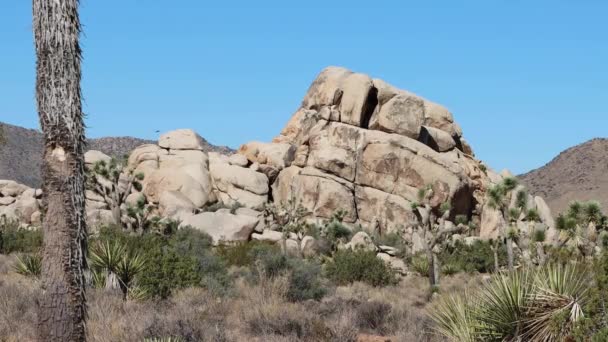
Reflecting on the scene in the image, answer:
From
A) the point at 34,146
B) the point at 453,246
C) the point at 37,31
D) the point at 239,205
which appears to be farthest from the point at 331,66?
the point at 37,31

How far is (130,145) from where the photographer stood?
93000 mm

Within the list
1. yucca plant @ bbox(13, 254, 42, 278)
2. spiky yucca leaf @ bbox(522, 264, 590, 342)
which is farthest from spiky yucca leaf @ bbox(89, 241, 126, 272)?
spiky yucca leaf @ bbox(522, 264, 590, 342)

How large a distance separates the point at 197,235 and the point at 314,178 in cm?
1695

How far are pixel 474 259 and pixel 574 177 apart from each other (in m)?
56.6

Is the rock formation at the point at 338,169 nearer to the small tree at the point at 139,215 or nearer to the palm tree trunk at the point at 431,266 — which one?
the small tree at the point at 139,215

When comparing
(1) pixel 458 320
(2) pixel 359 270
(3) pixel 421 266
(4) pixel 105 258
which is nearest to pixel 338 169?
(3) pixel 421 266

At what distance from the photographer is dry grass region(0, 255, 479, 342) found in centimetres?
1126

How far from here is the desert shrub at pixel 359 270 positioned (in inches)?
1035

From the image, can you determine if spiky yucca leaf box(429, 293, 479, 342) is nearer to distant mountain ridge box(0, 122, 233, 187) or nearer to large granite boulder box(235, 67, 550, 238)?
large granite boulder box(235, 67, 550, 238)

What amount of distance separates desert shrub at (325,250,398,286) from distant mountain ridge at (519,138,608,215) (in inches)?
2128

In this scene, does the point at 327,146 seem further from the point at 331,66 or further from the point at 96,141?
the point at 96,141

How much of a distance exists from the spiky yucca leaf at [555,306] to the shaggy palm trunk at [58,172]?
18.0 feet

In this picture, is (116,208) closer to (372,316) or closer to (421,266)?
(421,266)

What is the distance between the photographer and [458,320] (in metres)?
10.3
